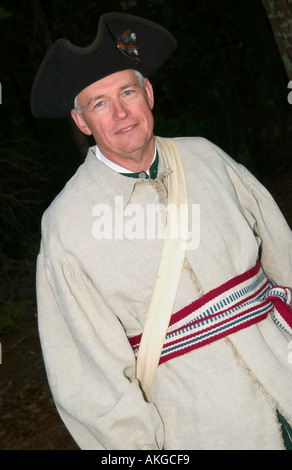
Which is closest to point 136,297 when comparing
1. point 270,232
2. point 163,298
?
point 163,298

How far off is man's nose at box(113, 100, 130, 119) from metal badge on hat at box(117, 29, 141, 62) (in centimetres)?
21

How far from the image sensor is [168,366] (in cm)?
207

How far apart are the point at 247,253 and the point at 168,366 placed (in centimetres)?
56

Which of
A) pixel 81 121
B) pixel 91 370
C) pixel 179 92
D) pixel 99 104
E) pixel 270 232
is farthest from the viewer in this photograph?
pixel 179 92

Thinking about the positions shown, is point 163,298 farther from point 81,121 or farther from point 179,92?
point 179,92

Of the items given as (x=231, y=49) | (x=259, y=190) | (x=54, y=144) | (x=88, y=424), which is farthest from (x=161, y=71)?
(x=88, y=424)

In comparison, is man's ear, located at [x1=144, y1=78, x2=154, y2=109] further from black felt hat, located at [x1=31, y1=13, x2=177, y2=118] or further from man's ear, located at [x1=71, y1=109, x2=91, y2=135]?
man's ear, located at [x1=71, y1=109, x2=91, y2=135]

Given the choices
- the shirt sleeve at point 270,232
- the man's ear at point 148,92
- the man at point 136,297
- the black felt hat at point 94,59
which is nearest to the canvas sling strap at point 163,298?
the man at point 136,297

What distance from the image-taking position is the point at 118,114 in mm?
2070

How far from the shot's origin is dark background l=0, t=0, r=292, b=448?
766 cm

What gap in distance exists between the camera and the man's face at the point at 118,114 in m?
2.10

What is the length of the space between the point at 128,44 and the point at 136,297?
1.04 meters

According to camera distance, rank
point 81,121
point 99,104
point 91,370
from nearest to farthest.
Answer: point 91,370 < point 99,104 < point 81,121

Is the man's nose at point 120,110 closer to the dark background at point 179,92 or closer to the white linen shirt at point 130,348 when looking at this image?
the white linen shirt at point 130,348
